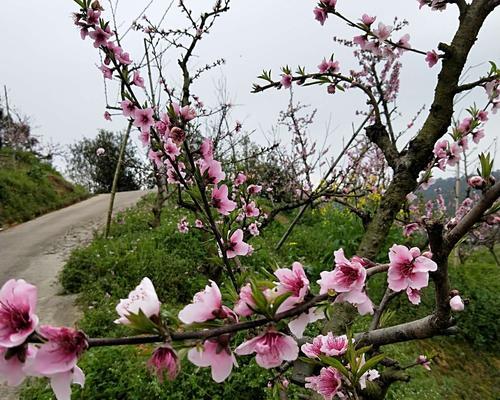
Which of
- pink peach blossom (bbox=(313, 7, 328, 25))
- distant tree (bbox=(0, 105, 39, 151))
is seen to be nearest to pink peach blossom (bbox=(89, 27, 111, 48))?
pink peach blossom (bbox=(313, 7, 328, 25))

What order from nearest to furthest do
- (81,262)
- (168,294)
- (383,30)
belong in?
(383,30), (168,294), (81,262)

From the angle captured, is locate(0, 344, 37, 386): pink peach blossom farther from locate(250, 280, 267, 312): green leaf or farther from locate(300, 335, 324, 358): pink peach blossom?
locate(300, 335, 324, 358): pink peach blossom

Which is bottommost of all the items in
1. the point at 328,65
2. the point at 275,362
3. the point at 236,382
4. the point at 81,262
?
the point at 236,382

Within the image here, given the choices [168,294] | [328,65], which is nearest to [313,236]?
[168,294]

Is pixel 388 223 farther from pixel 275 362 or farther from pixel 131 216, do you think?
pixel 131 216

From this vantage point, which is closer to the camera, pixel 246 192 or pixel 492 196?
pixel 492 196

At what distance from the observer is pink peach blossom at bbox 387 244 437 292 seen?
82cm

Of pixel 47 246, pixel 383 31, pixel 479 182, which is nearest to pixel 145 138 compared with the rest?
pixel 383 31

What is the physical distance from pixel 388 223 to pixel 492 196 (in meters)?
0.87

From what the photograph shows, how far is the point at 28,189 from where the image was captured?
38.0 ft

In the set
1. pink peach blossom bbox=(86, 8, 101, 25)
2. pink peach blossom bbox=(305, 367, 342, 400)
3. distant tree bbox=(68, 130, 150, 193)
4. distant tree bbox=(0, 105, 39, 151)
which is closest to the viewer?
pink peach blossom bbox=(305, 367, 342, 400)

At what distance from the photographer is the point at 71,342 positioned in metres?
0.62

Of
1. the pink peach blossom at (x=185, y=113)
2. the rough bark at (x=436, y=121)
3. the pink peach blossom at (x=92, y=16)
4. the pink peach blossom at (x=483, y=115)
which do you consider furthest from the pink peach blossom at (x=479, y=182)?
the pink peach blossom at (x=92, y=16)

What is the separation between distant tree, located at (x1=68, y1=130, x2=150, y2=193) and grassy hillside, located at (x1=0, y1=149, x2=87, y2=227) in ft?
20.1
